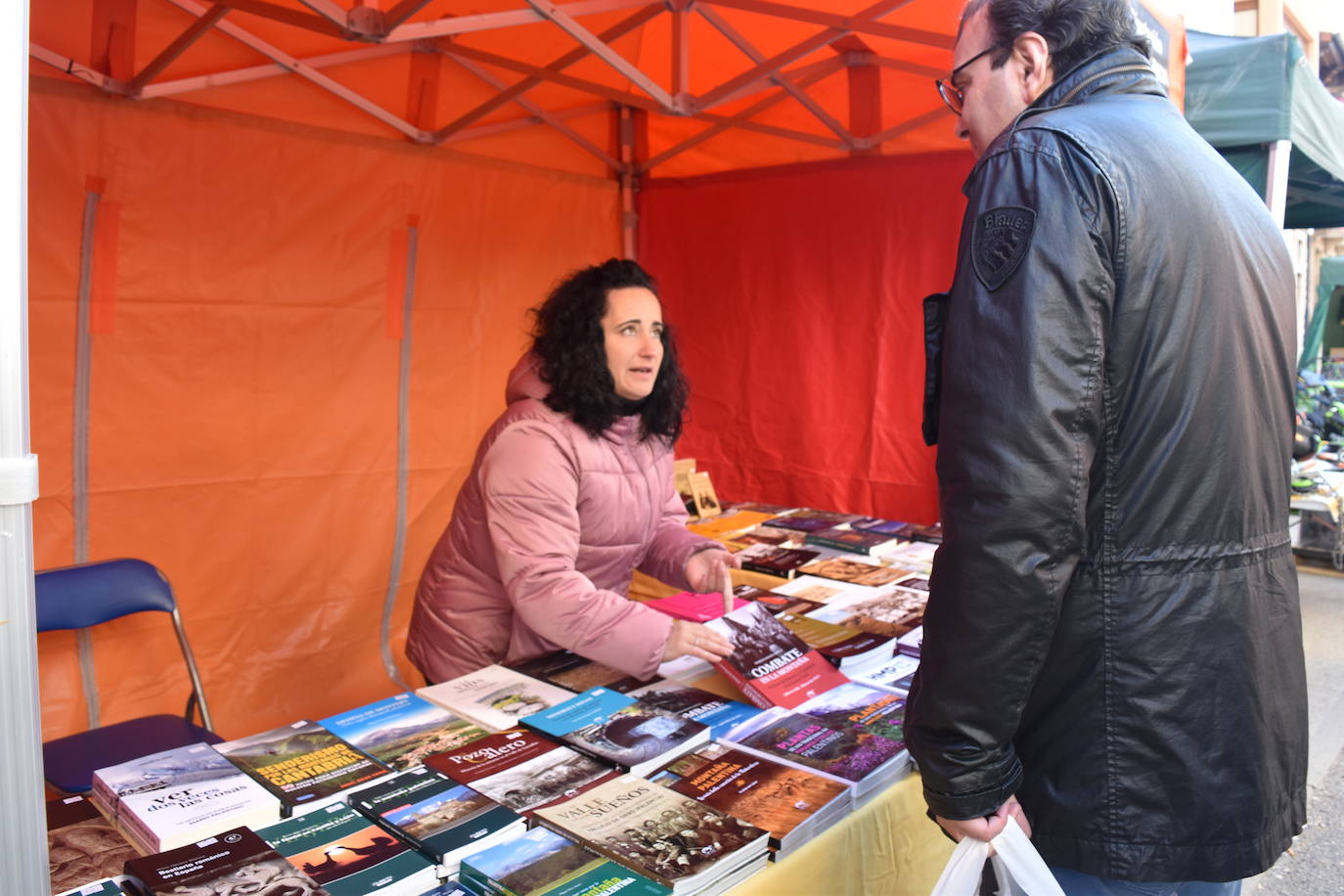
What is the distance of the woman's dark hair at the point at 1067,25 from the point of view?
111 centimetres

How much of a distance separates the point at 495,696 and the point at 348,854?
60 cm

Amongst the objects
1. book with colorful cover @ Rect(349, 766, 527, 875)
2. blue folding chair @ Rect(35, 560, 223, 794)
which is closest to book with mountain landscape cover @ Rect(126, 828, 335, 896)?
book with colorful cover @ Rect(349, 766, 527, 875)

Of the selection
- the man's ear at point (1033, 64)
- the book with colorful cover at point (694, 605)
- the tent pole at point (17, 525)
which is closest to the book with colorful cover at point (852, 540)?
the book with colorful cover at point (694, 605)

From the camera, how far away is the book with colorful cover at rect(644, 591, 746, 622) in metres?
2.33

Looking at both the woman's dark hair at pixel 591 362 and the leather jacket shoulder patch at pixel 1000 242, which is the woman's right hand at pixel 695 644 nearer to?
the woman's dark hair at pixel 591 362

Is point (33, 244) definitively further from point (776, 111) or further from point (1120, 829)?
point (1120, 829)

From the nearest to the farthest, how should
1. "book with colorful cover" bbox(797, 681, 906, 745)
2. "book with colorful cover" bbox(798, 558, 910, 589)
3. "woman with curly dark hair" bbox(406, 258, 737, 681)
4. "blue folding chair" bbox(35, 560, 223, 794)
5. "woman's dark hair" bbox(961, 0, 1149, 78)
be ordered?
1. "woman's dark hair" bbox(961, 0, 1149, 78)
2. "book with colorful cover" bbox(797, 681, 906, 745)
3. "woman with curly dark hair" bbox(406, 258, 737, 681)
4. "blue folding chair" bbox(35, 560, 223, 794)
5. "book with colorful cover" bbox(798, 558, 910, 589)

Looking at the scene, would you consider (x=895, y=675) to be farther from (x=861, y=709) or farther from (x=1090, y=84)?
(x=1090, y=84)

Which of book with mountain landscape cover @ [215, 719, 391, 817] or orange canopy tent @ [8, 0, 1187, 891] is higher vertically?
orange canopy tent @ [8, 0, 1187, 891]

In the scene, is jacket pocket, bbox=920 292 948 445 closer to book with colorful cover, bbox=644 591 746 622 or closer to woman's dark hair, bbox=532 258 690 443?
woman's dark hair, bbox=532 258 690 443

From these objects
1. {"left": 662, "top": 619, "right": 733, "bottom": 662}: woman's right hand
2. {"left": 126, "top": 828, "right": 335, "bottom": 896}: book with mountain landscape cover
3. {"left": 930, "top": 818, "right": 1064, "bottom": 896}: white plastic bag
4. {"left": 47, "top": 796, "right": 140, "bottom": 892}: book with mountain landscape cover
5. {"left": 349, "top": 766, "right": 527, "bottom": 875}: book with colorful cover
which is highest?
{"left": 662, "top": 619, "right": 733, "bottom": 662}: woman's right hand

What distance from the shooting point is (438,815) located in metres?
1.33

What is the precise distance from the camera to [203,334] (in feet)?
10.7

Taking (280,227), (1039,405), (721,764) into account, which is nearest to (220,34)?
(280,227)
